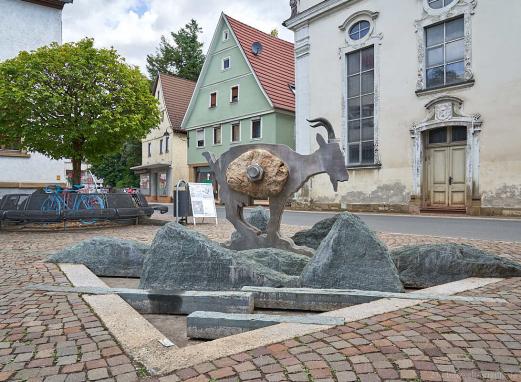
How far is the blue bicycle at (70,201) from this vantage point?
34.8 ft

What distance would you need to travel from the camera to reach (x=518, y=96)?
1386cm

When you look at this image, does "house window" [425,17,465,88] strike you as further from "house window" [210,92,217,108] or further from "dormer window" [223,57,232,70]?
"house window" [210,92,217,108]

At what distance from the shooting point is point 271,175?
17.9ft

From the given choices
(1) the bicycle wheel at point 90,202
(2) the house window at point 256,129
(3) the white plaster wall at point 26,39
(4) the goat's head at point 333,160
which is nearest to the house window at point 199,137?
(2) the house window at point 256,129

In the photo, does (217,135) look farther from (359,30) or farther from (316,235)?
(316,235)

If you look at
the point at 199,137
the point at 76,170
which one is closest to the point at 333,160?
the point at 76,170

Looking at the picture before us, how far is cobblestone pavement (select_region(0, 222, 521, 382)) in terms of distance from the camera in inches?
85.7

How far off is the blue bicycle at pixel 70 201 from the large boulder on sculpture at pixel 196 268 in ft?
23.6

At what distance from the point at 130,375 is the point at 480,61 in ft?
52.0

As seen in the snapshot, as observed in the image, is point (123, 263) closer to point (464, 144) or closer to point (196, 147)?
point (464, 144)

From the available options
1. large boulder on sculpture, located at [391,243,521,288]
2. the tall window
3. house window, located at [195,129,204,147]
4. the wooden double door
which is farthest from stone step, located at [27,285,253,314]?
house window, located at [195,129,204,147]

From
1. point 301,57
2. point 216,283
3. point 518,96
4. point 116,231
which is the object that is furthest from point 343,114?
point 216,283

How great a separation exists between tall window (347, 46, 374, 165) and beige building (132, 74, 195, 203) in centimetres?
1762

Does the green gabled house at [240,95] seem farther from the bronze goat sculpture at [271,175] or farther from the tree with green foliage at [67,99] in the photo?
the bronze goat sculpture at [271,175]
